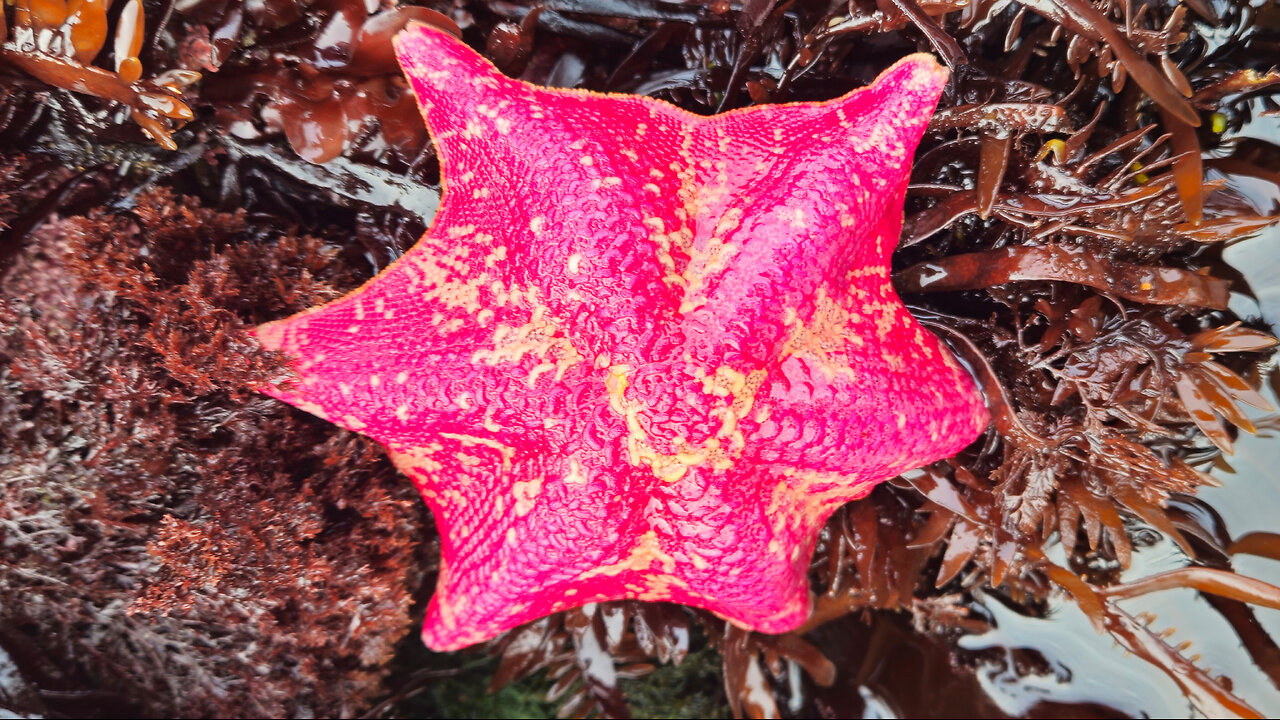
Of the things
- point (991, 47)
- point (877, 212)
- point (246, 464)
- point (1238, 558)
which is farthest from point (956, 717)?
point (246, 464)

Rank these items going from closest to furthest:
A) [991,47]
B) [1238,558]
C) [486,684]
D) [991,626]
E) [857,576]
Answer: [991,47] < [1238,558] < [857,576] < [991,626] < [486,684]

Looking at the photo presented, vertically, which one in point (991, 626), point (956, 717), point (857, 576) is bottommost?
point (956, 717)

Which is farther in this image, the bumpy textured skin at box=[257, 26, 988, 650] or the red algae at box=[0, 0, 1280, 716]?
the red algae at box=[0, 0, 1280, 716]

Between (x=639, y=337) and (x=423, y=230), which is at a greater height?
(x=639, y=337)

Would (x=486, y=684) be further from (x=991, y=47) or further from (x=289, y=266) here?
(x=991, y=47)

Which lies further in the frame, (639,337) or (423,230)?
(423,230)

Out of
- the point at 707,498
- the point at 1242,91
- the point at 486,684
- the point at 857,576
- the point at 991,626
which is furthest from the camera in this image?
the point at 486,684

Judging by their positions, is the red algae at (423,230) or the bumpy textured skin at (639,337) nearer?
the bumpy textured skin at (639,337)

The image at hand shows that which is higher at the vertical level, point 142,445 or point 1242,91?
point 1242,91
